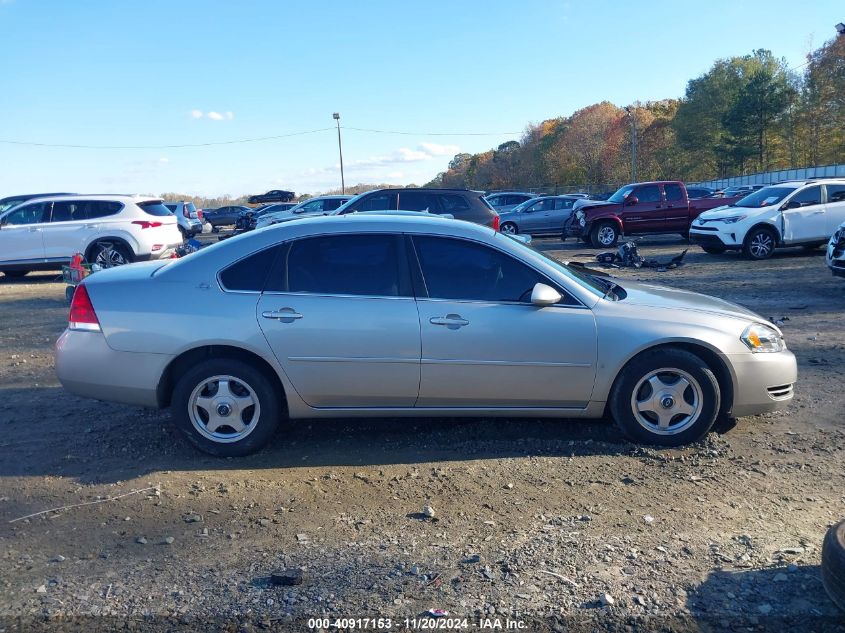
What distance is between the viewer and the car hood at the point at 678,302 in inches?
197

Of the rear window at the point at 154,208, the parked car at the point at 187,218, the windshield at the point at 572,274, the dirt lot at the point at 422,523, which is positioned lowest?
the dirt lot at the point at 422,523

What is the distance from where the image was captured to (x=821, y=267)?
47.3 feet

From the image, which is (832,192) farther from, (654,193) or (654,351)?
(654,351)

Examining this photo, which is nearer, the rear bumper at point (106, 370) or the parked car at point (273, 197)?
the rear bumper at point (106, 370)

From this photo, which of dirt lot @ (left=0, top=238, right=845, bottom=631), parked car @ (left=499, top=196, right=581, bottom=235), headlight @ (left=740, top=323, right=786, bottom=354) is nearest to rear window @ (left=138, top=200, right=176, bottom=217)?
dirt lot @ (left=0, top=238, right=845, bottom=631)

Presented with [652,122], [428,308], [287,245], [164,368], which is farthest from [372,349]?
[652,122]

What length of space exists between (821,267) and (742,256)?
7.19 ft

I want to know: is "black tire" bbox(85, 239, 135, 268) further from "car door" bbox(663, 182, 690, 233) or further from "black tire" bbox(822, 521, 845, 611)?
"car door" bbox(663, 182, 690, 233)

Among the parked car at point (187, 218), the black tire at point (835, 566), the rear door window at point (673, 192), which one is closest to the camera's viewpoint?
the black tire at point (835, 566)

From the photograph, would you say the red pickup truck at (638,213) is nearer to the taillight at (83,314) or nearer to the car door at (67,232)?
the car door at (67,232)

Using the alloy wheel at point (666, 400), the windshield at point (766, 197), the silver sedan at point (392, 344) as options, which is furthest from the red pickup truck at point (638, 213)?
the alloy wheel at point (666, 400)

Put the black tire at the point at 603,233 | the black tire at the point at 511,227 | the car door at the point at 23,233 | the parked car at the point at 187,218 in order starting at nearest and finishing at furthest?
1. the car door at the point at 23,233
2. the black tire at the point at 603,233
3. the black tire at the point at 511,227
4. the parked car at the point at 187,218

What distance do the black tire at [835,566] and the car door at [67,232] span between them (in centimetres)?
1469

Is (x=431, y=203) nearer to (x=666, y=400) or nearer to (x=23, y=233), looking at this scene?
(x=23, y=233)
